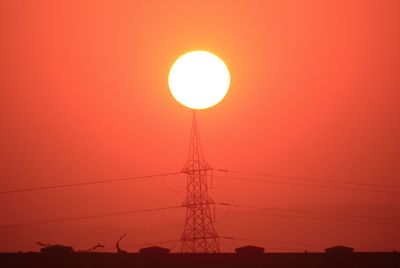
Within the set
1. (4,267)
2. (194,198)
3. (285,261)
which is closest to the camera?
(4,267)

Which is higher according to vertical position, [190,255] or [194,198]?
[194,198]

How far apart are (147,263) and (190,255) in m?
2.71

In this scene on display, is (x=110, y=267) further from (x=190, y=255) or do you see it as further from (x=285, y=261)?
(x=285, y=261)

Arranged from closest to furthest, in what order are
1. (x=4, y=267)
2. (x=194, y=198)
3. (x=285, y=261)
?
1. (x=4, y=267)
2. (x=285, y=261)
3. (x=194, y=198)

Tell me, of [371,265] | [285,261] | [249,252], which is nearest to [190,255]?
[249,252]

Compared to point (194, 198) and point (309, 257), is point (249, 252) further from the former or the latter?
point (194, 198)

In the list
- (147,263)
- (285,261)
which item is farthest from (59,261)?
(285,261)

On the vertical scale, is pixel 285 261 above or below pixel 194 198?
below

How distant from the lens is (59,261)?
3072 cm

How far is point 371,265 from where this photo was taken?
109ft

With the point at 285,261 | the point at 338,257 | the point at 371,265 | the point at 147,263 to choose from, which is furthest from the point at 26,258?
the point at 371,265

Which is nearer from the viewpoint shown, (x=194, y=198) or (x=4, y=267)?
(x=4, y=267)

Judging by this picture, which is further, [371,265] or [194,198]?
[194,198]

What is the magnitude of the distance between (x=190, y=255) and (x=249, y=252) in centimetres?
398
